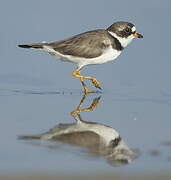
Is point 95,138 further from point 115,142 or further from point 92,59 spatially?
point 92,59

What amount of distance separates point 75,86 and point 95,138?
9.85 feet

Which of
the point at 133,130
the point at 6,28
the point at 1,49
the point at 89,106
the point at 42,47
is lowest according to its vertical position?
the point at 133,130

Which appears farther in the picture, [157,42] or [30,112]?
[157,42]

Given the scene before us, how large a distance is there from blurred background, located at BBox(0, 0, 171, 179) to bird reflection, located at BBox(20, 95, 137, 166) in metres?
0.12

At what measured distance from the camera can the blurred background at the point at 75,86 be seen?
556cm

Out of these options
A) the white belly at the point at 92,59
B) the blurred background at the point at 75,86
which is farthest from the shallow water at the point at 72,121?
the white belly at the point at 92,59

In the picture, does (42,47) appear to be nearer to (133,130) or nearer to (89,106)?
(89,106)

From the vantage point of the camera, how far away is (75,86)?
9203 mm

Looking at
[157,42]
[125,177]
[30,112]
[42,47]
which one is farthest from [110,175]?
[157,42]

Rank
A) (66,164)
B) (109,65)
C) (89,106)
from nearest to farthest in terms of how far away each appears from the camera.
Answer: (66,164) → (89,106) → (109,65)

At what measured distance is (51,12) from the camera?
39.6 feet

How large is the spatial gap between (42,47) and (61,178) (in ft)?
14.6

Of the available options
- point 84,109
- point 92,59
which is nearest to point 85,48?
point 92,59

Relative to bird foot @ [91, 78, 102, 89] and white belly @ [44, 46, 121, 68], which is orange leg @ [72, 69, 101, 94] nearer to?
bird foot @ [91, 78, 102, 89]
